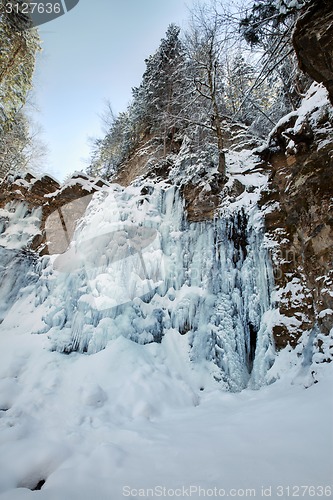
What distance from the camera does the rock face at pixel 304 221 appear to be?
4391 mm

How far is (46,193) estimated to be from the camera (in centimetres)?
911

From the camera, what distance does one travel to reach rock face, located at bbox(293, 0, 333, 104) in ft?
9.88

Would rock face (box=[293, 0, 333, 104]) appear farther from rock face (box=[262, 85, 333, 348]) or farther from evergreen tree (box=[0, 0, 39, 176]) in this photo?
evergreen tree (box=[0, 0, 39, 176])

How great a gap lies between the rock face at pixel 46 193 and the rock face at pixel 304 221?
20.1 feet

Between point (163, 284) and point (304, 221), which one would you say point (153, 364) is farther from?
point (304, 221)

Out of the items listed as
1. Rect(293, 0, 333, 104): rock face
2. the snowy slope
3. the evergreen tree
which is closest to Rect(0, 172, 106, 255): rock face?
the snowy slope

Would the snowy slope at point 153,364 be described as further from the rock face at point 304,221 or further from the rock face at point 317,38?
the rock face at point 317,38

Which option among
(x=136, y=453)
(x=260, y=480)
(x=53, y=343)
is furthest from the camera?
(x=53, y=343)

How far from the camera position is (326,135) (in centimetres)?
457

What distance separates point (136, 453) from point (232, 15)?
243 inches

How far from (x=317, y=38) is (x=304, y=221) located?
2898 mm

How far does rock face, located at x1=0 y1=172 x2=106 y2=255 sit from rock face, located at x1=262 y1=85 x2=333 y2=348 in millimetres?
6124

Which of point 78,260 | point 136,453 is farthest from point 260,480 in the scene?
point 78,260

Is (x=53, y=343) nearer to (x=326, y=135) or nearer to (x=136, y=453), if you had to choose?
(x=136, y=453)
